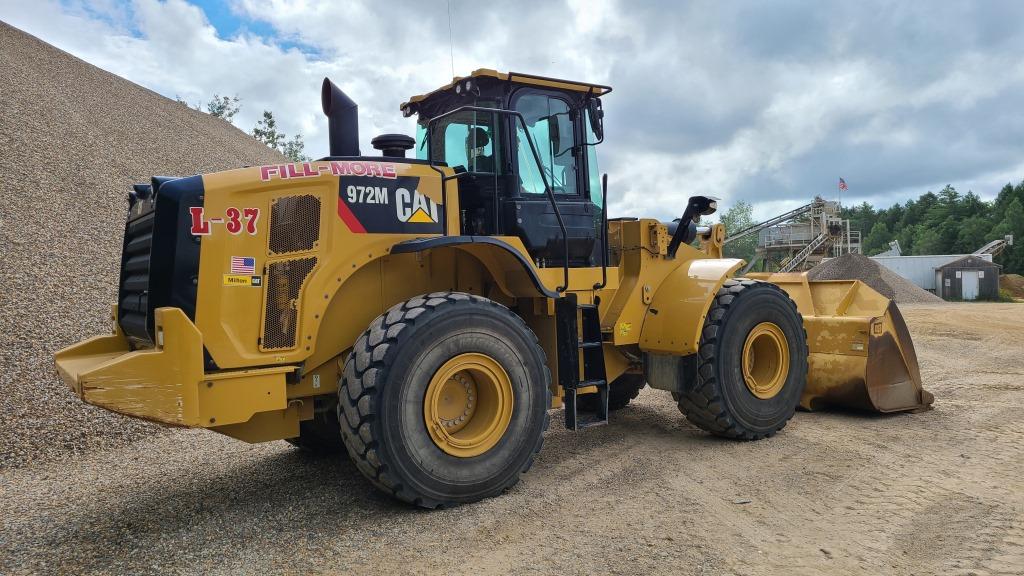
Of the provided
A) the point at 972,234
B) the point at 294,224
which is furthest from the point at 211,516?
the point at 972,234

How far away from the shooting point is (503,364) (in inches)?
172

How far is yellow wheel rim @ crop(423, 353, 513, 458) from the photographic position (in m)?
4.18

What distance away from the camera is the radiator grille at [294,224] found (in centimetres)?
408

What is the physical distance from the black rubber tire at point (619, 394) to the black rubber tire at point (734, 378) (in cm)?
111

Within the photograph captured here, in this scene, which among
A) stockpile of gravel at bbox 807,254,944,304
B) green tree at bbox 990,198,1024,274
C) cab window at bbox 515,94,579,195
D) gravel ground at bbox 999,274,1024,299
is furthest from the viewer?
green tree at bbox 990,198,1024,274

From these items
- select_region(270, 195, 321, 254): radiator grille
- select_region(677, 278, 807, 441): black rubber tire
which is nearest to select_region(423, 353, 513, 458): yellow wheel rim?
select_region(270, 195, 321, 254): radiator grille

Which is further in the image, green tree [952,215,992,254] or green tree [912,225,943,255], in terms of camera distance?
green tree [912,225,943,255]

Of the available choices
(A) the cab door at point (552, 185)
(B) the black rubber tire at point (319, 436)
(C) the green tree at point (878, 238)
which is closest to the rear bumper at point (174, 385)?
(B) the black rubber tire at point (319, 436)

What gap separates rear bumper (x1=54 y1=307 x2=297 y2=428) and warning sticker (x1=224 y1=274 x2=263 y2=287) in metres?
0.31

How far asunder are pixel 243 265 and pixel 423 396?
1.26 metres

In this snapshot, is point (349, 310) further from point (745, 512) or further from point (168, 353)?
point (745, 512)

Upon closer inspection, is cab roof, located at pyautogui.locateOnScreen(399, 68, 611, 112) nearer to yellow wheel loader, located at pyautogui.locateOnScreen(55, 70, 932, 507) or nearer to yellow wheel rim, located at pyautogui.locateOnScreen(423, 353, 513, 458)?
yellow wheel loader, located at pyautogui.locateOnScreen(55, 70, 932, 507)

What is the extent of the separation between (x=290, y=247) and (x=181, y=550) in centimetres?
170

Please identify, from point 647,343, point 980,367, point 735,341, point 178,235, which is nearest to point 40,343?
point 178,235
